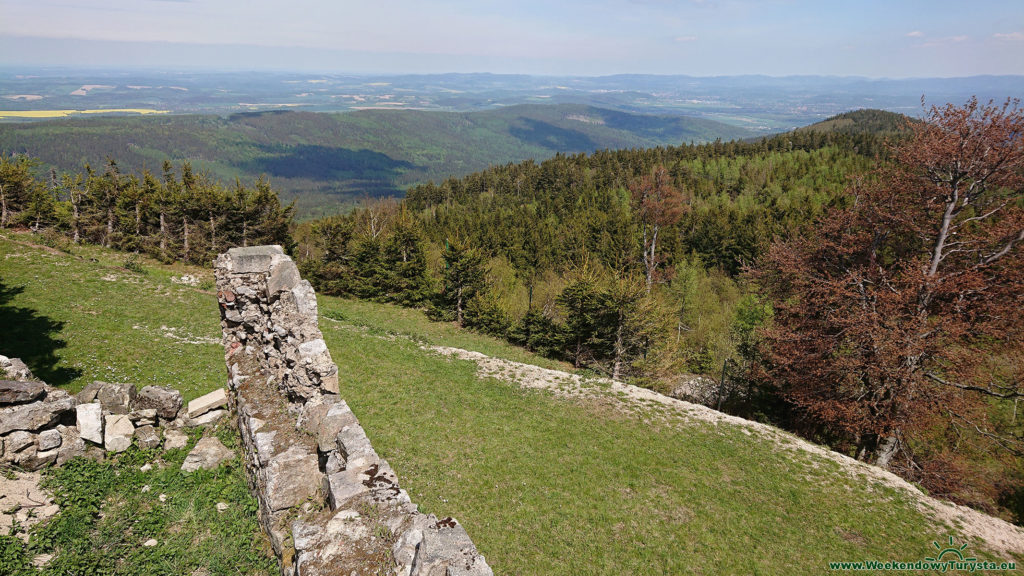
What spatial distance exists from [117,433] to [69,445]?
0.97m

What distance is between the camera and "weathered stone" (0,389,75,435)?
28.8 ft

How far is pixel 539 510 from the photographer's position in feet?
39.3

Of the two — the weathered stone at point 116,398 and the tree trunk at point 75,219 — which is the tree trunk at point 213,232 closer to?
the tree trunk at point 75,219

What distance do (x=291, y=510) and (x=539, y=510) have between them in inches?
263

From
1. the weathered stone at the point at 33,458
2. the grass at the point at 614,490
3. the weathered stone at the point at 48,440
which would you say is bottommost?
the grass at the point at 614,490

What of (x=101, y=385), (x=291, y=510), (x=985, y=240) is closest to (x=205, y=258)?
(x=101, y=385)

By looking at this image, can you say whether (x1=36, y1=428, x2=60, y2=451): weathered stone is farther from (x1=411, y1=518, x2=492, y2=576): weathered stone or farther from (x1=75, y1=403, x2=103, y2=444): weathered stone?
(x1=411, y1=518, x2=492, y2=576): weathered stone

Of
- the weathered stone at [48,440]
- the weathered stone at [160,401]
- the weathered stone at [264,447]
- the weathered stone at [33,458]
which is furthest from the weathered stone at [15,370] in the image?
the weathered stone at [264,447]

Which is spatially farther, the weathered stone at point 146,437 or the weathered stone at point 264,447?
the weathered stone at point 146,437

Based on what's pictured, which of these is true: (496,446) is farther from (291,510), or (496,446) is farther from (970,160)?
(970,160)

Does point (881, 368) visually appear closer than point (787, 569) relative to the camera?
No

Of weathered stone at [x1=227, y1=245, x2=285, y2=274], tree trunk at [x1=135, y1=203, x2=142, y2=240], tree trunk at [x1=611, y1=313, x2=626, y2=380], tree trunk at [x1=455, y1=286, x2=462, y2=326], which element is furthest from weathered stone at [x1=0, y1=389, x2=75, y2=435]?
tree trunk at [x1=135, y1=203, x2=142, y2=240]

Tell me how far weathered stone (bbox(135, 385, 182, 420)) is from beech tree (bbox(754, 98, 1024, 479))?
21.3 metres

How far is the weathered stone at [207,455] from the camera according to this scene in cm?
1010
